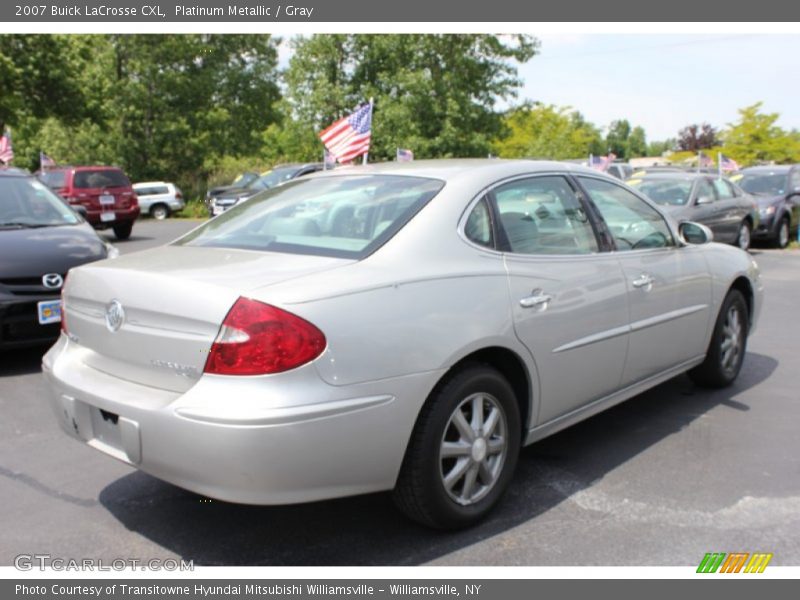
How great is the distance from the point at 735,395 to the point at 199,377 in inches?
156

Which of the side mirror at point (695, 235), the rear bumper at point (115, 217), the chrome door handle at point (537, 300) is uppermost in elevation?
the side mirror at point (695, 235)

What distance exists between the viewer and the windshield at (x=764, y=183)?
16188 millimetres

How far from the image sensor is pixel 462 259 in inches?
130

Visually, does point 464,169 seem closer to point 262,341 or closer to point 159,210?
point 262,341

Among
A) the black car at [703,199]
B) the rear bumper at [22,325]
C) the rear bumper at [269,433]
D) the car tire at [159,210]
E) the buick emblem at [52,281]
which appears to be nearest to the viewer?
the rear bumper at [269,433]

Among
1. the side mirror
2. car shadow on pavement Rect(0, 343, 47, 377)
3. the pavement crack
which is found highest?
the side mirror

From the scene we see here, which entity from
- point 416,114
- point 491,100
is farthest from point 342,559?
point 491,100

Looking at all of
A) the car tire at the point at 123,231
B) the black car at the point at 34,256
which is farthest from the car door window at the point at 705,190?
the car tire at the point at 123,231

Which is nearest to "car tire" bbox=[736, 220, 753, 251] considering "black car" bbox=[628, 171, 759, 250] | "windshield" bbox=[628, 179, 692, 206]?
"black car" bbox=[628, 171, 759, 250]

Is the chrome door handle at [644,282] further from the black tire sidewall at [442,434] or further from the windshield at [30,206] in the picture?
the windshield at [30,206]

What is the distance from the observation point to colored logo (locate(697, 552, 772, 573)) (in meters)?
3.04

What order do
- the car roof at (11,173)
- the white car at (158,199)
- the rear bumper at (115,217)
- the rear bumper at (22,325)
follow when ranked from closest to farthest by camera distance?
1. the rear bumper at (22,325)
2. the car roof at (11,173)
3. the rear bumper at (115,217)
4. the white car at (158,199)

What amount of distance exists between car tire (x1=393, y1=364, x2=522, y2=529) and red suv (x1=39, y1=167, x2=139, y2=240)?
1623cm

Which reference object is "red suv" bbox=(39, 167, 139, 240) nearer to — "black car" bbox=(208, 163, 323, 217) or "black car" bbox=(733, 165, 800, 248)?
"black car" bbox=(208, 163, 323, 217)
